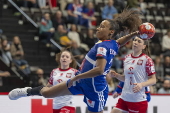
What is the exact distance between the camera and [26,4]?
14.2 m

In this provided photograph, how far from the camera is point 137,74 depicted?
7.47m

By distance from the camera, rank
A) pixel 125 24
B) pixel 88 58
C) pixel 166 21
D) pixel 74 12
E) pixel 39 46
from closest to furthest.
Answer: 1. pixel 88 58
2. pixel 125 24
3. pixel 39 46
4. pixel 74 12
5. pixel 166 21

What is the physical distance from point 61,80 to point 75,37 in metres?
6.48

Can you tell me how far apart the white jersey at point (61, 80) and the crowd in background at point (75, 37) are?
3901mm

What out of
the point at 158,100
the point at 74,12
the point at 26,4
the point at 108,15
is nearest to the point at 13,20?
the point at 26,4

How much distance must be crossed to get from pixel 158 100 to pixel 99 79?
413cm

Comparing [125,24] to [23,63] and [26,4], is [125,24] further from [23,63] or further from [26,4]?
[26,4]

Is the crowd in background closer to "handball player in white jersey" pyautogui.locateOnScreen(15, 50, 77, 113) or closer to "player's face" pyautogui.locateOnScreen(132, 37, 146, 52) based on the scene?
"handball player in white jersey" pyautogui.locateOnScreen(15, 50, 77, 113)

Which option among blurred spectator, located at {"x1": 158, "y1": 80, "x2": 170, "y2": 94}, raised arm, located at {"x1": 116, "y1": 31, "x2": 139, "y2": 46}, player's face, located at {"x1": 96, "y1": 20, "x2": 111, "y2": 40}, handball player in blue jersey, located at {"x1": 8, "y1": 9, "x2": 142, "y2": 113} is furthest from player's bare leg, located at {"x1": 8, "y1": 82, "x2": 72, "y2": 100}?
blurred spectator, located at {"x1": 158, "y1": 80, "x2": 170, "y2": 94}

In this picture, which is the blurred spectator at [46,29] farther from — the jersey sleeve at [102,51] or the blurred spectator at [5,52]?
the jersey sleeve at [102,51]

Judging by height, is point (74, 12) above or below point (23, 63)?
above

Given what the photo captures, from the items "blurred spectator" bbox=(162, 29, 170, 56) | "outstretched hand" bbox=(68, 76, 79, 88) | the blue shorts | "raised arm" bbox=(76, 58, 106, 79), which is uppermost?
"blurred spectator" bbox=(162, 29, 170, 56)

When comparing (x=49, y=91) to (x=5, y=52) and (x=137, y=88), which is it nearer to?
(x=137, y=88)

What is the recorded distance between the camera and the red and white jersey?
7.45 metres
